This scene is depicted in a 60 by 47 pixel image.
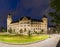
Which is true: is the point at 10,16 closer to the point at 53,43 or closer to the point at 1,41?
the point at 1,41

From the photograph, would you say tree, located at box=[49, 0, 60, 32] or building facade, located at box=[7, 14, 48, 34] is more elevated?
tree, located at box=[49, 0, 60, 32]

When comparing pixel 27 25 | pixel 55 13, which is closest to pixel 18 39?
pixel 27 25

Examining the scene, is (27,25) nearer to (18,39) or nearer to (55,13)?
(18,39)

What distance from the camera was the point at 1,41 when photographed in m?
8.59

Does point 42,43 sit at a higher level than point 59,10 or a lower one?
lower

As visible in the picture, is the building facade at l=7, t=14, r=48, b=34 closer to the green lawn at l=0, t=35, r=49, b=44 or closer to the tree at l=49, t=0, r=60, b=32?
the green lawn at l=0, t=35, r=49, b=44

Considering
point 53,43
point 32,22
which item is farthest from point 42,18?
point 53,43

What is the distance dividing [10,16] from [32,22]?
82 cm

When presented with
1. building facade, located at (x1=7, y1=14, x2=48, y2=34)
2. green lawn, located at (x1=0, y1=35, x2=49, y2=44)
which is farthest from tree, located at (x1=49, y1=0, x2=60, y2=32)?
green lawn, located at (x1=0, y1=35, x2=49, y2=44)

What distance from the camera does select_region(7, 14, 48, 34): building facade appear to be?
27.8 ft

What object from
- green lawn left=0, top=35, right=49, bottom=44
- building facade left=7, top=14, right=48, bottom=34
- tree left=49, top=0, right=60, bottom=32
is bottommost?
green lawn left=0, top=35, right=49, bottom=44

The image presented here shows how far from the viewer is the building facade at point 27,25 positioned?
8469mm

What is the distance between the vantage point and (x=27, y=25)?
862 cm

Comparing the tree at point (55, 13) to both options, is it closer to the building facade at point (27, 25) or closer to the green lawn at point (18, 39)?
the building facade at point (27, 25)
